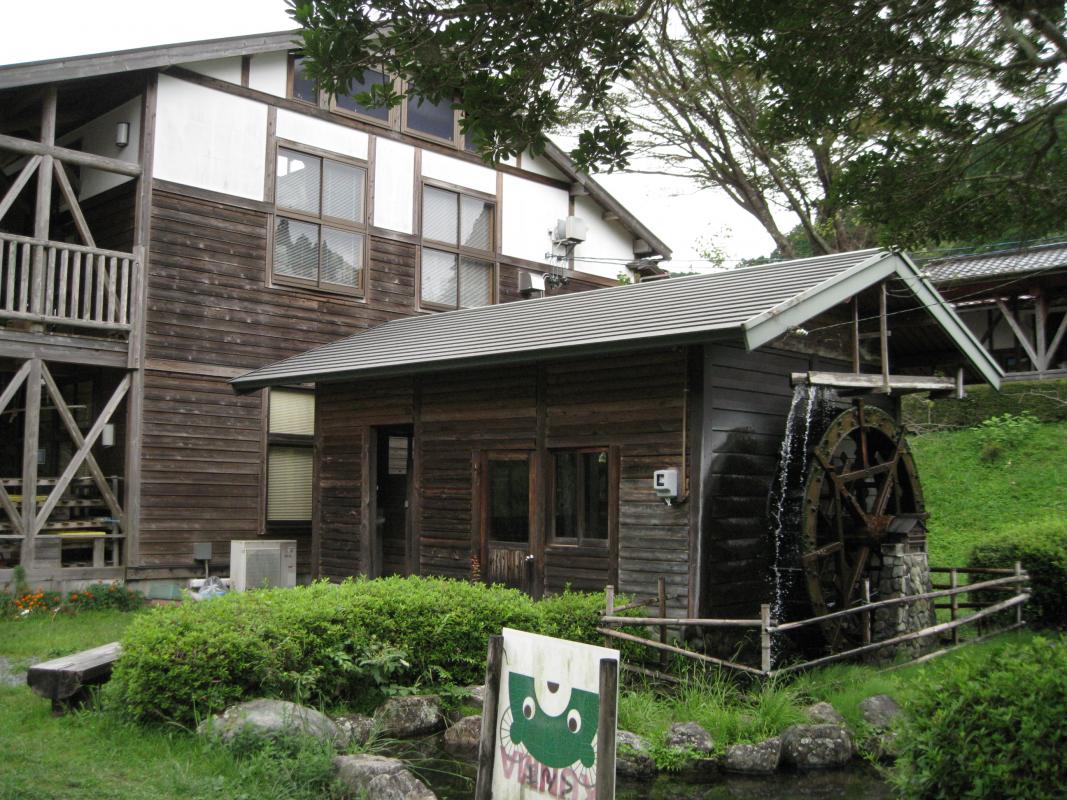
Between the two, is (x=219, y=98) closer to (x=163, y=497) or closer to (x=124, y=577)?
(x=163, y=497)

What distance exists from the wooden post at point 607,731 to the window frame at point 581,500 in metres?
6.81

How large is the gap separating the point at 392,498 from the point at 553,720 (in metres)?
11.2

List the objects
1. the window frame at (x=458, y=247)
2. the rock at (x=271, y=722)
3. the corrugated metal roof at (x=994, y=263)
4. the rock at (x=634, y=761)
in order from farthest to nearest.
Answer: the corrugated metal roof at (x=994, y=263), the window frame at (x=458, y=247), the rock at (x=634, y=761), the rock at (x=271, y=722)

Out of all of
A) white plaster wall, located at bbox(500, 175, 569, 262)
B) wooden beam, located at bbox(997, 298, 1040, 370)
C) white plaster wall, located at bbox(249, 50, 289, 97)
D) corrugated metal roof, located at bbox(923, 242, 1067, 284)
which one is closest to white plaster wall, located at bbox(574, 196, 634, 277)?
white plaster wall, located at bbox(500, 175, 569, 262)

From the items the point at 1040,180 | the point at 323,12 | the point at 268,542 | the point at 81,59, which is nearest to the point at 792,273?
the point at 1040,180

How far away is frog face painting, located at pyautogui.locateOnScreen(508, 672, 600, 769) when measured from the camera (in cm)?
490

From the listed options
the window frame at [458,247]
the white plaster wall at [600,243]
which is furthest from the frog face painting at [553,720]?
the white plaster wall at [600,243]

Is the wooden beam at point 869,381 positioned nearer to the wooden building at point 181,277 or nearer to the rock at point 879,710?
the rock at point 879,710

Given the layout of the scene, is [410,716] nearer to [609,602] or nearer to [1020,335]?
[609,602]

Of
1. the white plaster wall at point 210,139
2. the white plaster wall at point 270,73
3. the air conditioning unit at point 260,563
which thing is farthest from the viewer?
Result: the white plaster wall at point 270,73

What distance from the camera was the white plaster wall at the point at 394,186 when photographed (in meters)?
18.7

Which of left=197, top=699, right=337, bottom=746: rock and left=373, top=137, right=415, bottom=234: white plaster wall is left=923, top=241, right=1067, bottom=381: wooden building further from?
left=197, top=699, right=337, bottom=746: rock

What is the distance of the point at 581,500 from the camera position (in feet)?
39.7

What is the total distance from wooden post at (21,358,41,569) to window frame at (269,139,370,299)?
172 inches
